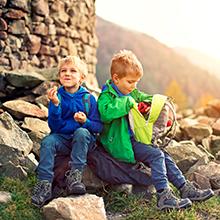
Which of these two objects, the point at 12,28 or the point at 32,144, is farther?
the point at 12,28

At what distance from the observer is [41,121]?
5.04 meters

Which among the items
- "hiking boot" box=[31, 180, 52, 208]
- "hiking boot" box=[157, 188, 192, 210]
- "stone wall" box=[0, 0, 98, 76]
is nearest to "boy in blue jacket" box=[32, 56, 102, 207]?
"hiking boot" box=[31, 180, 52, 208]

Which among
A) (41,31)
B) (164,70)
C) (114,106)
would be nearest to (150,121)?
(114,106)

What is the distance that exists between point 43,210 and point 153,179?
909 millimetres

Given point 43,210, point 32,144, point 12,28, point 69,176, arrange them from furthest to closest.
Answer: point 12,28
point 32,144
point 69,176
point 43,210

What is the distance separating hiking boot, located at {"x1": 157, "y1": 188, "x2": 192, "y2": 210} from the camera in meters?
3.68

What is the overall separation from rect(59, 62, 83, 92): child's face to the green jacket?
257 millimetres

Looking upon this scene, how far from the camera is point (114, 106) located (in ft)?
12.7

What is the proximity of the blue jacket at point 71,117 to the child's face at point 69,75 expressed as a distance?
87 millimetres

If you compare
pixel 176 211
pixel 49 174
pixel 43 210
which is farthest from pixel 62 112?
pixel 176 211

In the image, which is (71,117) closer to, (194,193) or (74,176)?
(74,176)

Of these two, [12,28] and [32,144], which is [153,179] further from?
[12,28]

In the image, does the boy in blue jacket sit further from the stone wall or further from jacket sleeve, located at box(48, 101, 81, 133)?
the stone wall

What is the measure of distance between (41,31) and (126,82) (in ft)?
9.66
